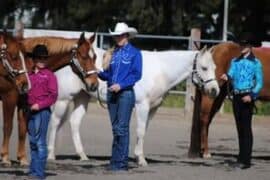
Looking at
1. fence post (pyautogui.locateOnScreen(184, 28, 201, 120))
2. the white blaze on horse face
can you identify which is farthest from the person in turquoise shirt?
fence post (pyautogui.locateOnScreen(184, 28, 201, 120))

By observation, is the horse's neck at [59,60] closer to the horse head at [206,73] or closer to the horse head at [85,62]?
the horse head at [85,62]

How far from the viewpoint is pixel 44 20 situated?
163 feet

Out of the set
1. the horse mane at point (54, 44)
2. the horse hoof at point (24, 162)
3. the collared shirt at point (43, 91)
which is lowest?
the horse hoof at point (24, 162)

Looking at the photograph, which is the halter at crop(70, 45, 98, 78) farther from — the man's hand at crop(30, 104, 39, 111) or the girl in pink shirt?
the man's hand at crop(30, 104, 39, 111)

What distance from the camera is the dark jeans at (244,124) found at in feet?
41.9

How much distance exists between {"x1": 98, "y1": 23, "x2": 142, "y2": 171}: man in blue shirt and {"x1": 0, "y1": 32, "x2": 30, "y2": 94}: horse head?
1.36m

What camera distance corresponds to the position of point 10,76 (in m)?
11.4

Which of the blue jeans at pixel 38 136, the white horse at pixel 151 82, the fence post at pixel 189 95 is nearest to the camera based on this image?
the blue jeans at pixel 38 136

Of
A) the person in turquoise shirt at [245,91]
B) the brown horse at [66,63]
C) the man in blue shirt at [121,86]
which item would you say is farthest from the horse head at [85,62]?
the person in turquoise shirt at [245,91]

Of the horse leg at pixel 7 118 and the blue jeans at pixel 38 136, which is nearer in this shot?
the blue jeans at pixel 38 136

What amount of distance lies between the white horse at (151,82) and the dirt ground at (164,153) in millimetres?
497

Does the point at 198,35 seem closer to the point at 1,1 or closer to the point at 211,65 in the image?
the point at 211,65

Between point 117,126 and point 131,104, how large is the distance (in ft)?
1.27

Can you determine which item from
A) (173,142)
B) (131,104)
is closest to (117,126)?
(131,104)
